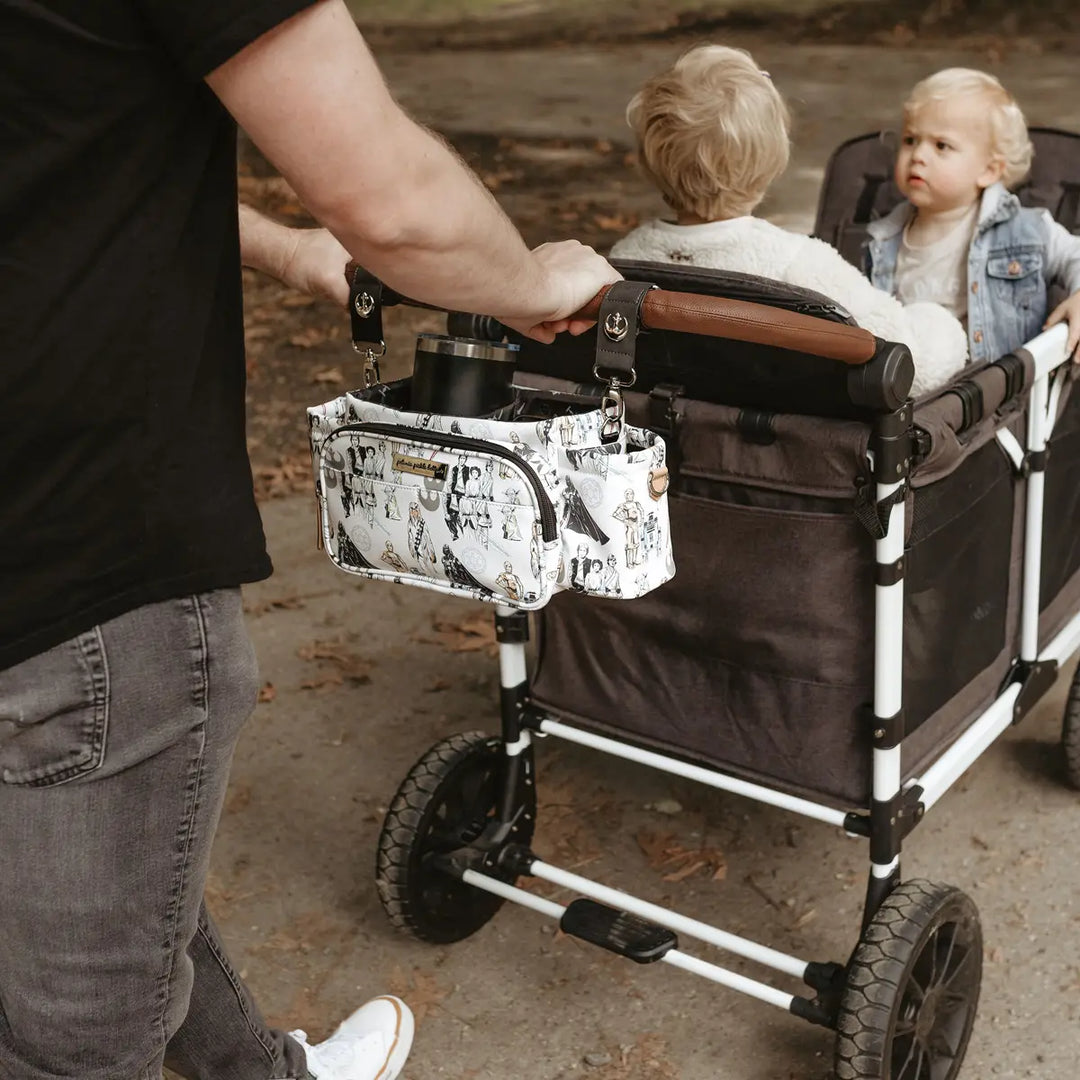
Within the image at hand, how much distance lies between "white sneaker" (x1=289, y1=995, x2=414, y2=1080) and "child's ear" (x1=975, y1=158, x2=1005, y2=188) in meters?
2.34

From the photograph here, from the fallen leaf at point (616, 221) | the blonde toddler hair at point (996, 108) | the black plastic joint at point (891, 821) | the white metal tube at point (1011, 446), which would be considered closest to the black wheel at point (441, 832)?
the black plastic joint at point (891, 821)

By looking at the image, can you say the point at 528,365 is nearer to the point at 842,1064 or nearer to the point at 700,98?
the point at 700,98

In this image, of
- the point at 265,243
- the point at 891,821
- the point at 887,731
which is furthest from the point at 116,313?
the point at 891,821

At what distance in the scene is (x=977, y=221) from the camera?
3.55 m

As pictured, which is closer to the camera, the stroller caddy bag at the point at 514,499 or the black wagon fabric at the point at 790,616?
the stroller caddy bag at the point at 514,499

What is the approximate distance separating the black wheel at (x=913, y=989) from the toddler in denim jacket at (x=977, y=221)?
1422 millimetres

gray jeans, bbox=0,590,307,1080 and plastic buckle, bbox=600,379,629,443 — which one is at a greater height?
plastic buckle, bbox=600,379,629,443

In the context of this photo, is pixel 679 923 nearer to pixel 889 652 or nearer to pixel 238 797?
pixel 889 652

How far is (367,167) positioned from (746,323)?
0.71m

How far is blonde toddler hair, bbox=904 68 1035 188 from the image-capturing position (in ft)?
11.3

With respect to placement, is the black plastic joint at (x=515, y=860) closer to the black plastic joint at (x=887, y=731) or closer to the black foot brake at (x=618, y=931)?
the black foot brake at (x=618, y=931)

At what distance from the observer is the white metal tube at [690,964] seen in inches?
99.0

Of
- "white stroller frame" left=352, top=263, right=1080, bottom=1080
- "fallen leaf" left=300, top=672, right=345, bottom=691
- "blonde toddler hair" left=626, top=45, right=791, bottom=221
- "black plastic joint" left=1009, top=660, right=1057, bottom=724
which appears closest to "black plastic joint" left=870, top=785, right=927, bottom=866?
"white stroller frame" left=352, top=263, right=1080, bottom=1080

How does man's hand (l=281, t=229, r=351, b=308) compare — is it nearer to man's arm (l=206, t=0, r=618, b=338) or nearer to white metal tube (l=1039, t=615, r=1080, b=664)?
man's arm (l=206, t=0, r=618, b=338)
